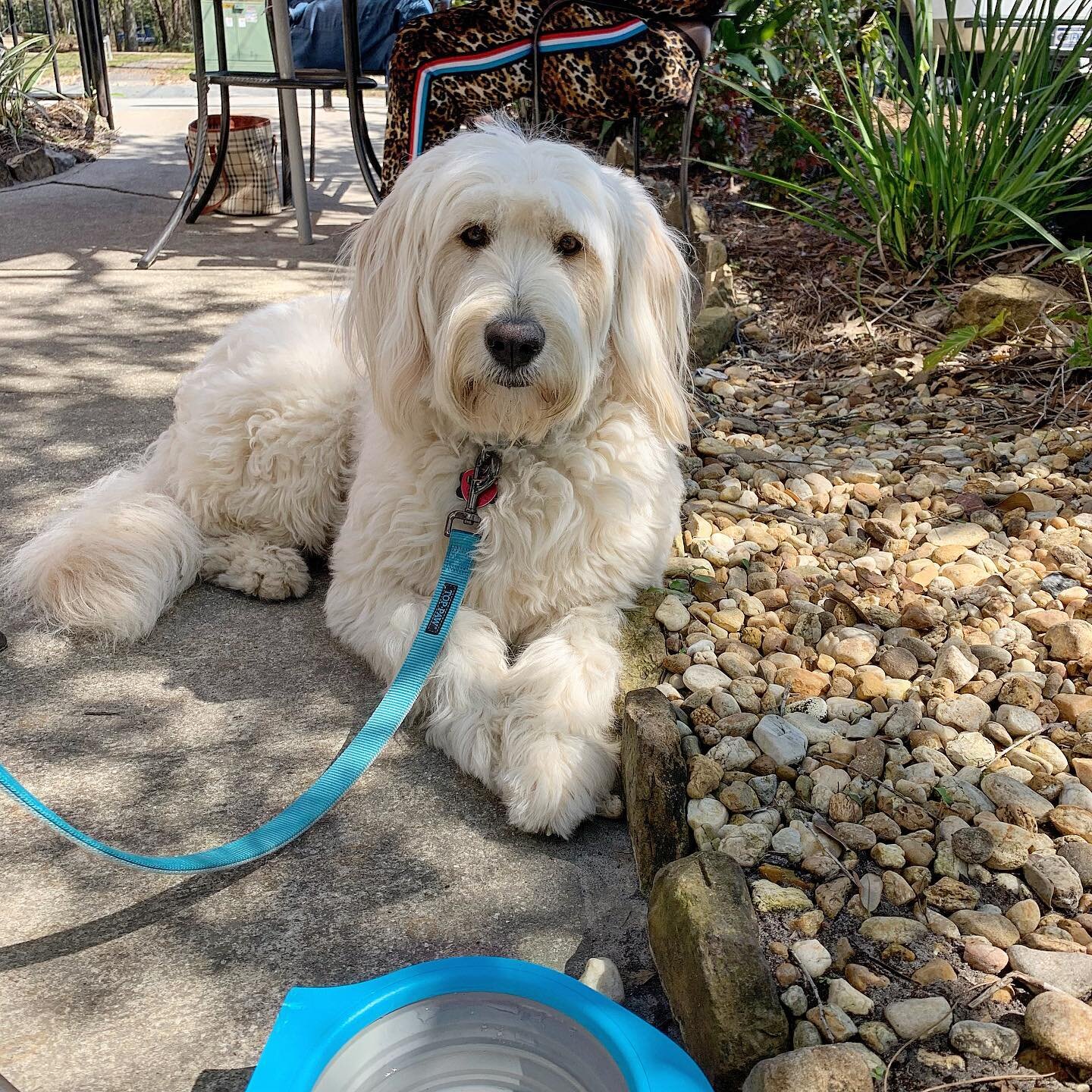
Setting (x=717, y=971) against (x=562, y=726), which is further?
(x=562, y=726)

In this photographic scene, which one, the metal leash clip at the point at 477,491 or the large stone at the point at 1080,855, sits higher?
the metal leash clip at the point at 477,491

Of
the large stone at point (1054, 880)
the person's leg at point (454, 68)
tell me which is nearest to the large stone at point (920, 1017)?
the large stone at point (1054, 880)

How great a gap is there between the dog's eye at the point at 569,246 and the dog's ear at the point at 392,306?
1.09 ft

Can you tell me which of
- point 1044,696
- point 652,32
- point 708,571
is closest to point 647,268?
point 708,571

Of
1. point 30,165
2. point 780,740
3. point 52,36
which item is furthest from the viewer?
point 52,36

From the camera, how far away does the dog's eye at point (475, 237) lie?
2.32m

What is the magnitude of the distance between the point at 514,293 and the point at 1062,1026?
5.41ft

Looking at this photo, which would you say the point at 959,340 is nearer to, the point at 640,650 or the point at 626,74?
the point at 626,74

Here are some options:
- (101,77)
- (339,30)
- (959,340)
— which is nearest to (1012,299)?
(959,340)

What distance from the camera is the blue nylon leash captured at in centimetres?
174

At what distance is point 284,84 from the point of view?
5863 millimetres

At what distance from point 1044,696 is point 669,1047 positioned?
4.44ft

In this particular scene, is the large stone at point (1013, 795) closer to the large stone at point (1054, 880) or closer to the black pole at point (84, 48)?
the large stone at point (1054, 880)

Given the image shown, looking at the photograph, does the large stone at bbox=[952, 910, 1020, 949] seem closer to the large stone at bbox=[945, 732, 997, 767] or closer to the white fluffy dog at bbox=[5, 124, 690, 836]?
Answer: the large stone at bbox=[945, 732, 997, 767]
